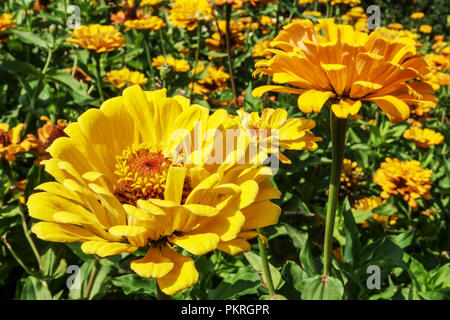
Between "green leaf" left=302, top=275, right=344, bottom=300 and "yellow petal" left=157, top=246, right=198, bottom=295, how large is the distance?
1.66 feet

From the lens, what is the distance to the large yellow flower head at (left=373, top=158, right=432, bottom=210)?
74.9 inches

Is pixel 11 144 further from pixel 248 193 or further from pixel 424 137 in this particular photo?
pixel 424 137

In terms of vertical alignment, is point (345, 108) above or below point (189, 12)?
below

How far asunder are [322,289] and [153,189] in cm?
57

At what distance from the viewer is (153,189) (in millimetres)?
838

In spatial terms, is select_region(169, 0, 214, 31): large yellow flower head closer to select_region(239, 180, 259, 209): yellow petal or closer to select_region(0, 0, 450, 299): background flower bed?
select_region(0, 0, 450, 299): background flower bed

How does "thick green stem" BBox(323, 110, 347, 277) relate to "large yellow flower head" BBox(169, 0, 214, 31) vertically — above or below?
below

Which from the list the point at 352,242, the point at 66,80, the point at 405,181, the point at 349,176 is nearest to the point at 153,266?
the point at 352,242

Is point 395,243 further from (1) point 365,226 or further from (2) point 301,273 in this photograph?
(1) point 365,226

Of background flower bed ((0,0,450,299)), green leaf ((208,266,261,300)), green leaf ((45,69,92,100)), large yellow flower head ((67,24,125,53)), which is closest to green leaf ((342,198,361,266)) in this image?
background flower bed ((0,0,450,299))

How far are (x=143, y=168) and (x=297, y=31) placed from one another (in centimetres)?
Answer: 51

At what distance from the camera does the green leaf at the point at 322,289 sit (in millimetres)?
1062

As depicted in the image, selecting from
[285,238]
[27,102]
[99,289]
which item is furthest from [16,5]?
[285,238]

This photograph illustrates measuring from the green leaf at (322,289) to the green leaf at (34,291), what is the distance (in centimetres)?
99
